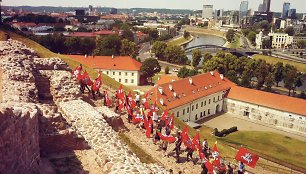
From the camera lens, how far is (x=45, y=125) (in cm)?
1154

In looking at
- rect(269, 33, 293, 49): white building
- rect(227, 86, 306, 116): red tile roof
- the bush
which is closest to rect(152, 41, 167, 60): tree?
rect(227, 86, 306, 116): red tile roof

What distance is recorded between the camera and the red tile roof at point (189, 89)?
140ft

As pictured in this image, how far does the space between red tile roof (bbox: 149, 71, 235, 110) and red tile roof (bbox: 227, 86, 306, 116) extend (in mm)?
2264

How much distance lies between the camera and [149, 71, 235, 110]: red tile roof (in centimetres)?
4266

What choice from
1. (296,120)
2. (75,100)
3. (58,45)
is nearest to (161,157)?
(75,100)

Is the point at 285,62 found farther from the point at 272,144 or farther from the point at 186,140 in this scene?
the point at 186,140

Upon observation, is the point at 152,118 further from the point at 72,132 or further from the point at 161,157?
the point at 72,132

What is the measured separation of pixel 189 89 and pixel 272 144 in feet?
45.1

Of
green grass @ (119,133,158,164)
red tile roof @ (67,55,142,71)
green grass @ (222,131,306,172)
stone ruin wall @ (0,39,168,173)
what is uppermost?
stone ruin wall @ (0,39,168,173)

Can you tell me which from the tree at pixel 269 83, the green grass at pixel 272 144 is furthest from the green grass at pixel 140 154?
the tree at pixel 269 83

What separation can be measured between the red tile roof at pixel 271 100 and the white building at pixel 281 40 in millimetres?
116051

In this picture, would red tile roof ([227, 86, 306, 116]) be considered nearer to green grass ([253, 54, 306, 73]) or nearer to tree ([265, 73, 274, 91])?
tree ([265, 73, 274, 91])

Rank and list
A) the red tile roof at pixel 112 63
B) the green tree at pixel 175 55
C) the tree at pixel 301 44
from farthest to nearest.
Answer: the tree at pixel 301 44 < the green tree at pixel 175 55 < the red tile roof at pixel 112 63

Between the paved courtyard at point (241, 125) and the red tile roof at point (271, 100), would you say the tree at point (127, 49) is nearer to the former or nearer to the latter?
the red tile roof at point (271, 100)
